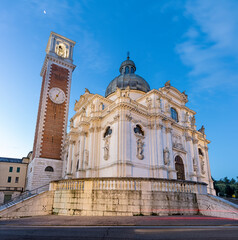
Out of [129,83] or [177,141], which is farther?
[129,83]

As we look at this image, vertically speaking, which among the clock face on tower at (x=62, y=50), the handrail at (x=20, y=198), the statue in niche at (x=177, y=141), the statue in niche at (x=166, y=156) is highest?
the clock face on tower at (x=62, y=50)

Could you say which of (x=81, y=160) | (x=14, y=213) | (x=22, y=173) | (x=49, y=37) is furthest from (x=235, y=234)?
(x=49, y=37)

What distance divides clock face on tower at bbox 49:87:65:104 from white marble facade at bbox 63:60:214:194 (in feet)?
16.7

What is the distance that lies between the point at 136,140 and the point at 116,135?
269 centimetres

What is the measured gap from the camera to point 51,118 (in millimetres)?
33688

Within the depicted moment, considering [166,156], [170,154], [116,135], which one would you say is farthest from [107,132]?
[170,154]

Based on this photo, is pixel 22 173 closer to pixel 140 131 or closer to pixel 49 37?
pixel 140 131

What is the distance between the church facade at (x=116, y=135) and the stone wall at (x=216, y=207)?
32.2ft

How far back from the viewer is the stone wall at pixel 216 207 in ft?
33.7

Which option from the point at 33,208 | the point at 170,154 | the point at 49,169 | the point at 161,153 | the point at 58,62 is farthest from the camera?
the point at 58,62

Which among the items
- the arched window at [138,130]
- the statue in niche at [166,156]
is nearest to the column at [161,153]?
the statue in niche at [166,156]

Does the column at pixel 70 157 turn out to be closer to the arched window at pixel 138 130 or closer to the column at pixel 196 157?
the arched window at pixel 138 130

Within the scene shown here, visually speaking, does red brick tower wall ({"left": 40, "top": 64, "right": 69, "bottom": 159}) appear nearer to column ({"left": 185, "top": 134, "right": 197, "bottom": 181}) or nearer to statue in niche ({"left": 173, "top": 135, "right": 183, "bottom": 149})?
statue in niche ({"left": 173, "top": 135, "right": 183, "bottom": 149})

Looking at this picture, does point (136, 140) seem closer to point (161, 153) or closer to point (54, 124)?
point (161, 153)
